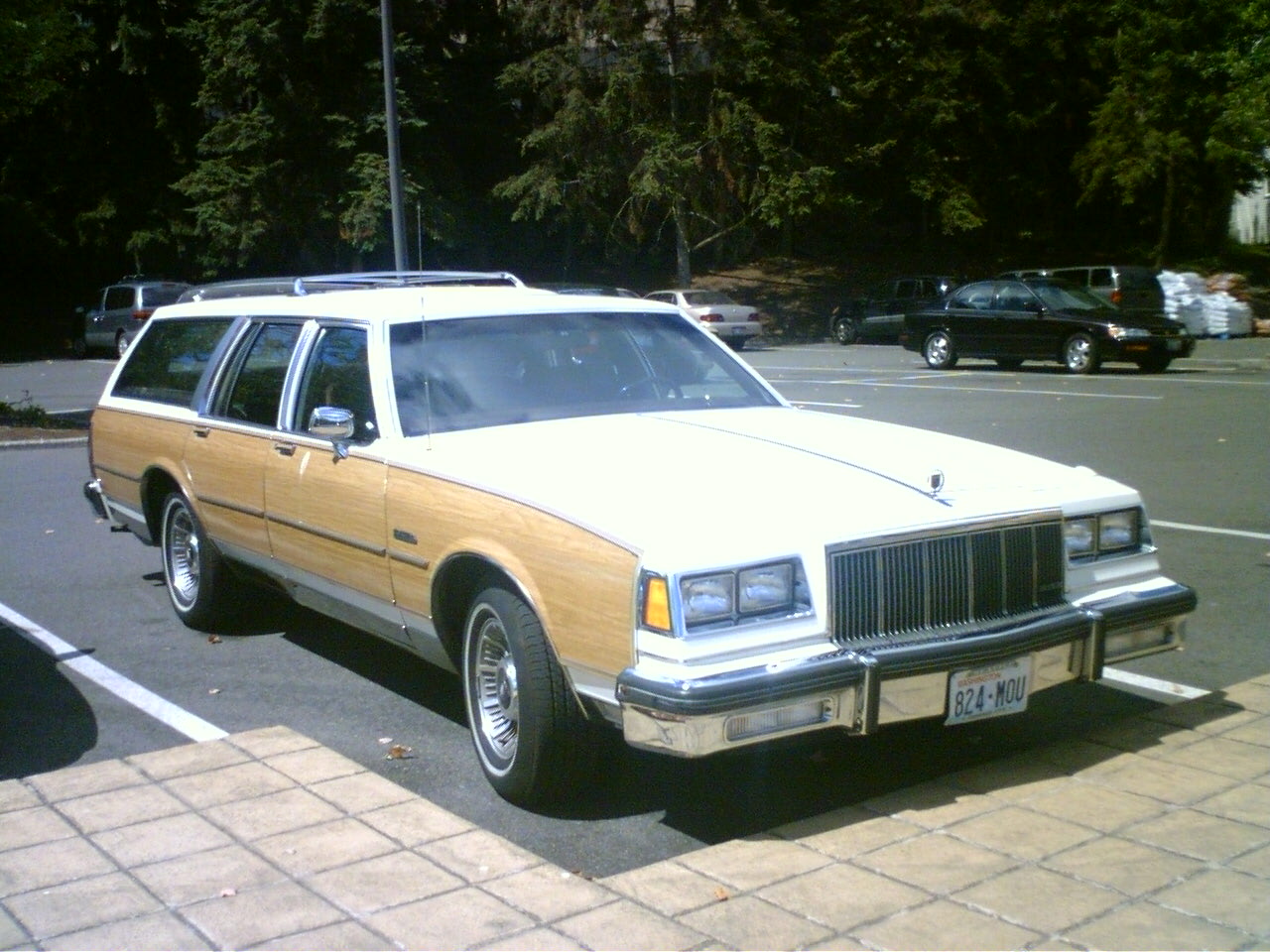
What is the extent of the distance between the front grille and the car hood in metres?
0.07

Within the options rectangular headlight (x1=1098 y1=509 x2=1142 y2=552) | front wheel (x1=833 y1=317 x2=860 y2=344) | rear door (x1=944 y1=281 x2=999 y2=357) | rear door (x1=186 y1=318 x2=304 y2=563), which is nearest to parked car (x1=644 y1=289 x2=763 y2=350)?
front wheel (x1=833 y1=317 x2=860 y2=344)

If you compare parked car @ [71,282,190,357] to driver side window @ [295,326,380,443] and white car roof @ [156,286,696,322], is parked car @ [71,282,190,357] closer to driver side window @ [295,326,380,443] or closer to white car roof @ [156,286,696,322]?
white car roof @ [156,286,696,322]

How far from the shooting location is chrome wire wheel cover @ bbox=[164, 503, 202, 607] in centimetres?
757

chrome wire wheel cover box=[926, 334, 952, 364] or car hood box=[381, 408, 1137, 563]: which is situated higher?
car hood box=[381, 408, 1137, 563]

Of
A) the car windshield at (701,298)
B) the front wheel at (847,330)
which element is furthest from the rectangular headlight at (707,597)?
the front wheel at (847,330)

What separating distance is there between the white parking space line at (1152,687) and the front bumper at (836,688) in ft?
4.40

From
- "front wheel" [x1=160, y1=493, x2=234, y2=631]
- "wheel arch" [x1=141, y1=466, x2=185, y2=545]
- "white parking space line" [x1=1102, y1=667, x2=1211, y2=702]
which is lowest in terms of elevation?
"white parking space line" [x1=1102, y1=667, x2=1211, y2=702]

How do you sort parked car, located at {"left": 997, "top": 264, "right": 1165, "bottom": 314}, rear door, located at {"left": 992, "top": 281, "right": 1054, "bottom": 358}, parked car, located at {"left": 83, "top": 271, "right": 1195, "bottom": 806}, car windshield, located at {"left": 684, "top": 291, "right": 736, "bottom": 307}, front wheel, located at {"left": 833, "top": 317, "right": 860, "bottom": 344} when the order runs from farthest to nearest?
front wheel, located at {"left": 833, "top": 317, "right": 860, "bottom": 344} < car windshield, located at {"left": 684, "top": 291, "right": 736, "bottom": 307} < parked car, located at {"left": 997, "top": 264, "right": 1165, "bottom": 314} < rear door, located at {"left": 992, "top": 281, "right": 1054, "bottom": 358} < parked car, located at {"left": 83, "top": 271, "right": 1195, "bottom": 806}

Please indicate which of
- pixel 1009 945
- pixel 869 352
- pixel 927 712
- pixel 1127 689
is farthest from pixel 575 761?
pixel 869 352

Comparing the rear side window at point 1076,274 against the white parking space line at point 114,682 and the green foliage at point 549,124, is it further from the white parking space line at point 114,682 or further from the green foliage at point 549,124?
the white parking space line at point 114,682

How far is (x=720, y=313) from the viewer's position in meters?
33.7

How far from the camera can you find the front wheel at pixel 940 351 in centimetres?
2611

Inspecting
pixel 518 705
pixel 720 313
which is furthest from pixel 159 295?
pixel 518 705

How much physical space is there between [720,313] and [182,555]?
87.5 ft
